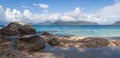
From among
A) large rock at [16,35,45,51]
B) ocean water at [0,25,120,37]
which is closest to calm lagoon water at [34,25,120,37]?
→ ocean water at [0,25,120,37]

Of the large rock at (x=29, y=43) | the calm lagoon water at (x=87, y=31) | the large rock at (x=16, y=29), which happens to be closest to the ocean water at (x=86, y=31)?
the calm lagoon water at (x=87, y=31)

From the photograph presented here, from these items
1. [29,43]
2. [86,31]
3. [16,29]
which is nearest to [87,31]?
[86,31]

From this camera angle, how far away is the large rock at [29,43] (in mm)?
13637

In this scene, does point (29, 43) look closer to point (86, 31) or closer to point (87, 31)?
point (86, 31)

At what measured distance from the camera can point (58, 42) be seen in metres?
16.4

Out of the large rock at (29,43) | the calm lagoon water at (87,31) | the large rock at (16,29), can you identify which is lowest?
the calm lagoon water at (87,31)

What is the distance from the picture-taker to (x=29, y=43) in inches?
550

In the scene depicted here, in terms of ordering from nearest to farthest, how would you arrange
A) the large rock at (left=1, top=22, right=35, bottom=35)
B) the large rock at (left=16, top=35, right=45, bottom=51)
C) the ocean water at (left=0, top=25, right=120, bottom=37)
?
the large rock at (left=16, top=35, right=45, bottom=51)
the large rock at (left=1, top=22, right=35, bottom=35)
the ocean water at (left=0, top=25, right=120, bottom=37)

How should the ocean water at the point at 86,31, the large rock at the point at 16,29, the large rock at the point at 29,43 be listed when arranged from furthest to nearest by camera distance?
the ocean water at the point at 86,31, the large rock at the point at 16,29, the large rock at the point at 29,43

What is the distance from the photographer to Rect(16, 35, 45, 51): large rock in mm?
13637

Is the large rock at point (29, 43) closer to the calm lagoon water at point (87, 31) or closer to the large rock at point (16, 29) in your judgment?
the large rock at point (16, 29)

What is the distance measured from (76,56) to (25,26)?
13418 mm

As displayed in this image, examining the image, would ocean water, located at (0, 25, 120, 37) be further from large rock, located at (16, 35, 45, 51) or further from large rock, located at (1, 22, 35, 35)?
large rock, located at (16, 35, 45, 51)

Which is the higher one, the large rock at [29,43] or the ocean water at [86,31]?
the large rock at [29,43]
